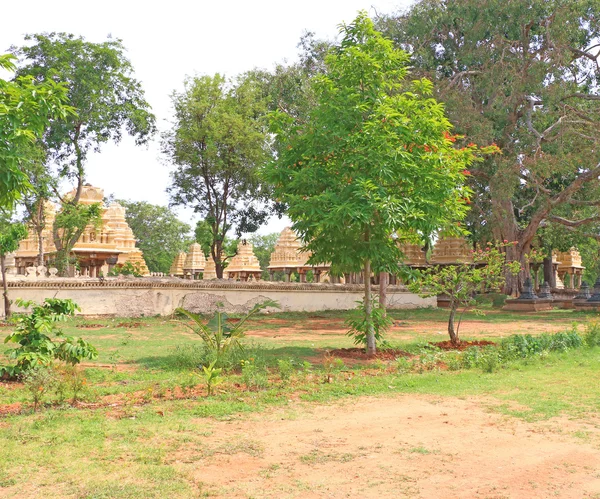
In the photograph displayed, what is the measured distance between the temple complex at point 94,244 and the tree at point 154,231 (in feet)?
50.5

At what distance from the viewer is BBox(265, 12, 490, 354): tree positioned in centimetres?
1080

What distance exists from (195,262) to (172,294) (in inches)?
983

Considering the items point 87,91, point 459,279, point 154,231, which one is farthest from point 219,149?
point 154,231

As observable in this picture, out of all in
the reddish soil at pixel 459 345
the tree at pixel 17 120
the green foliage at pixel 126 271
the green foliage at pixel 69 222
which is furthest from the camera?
the green foliage at pixel 126 271

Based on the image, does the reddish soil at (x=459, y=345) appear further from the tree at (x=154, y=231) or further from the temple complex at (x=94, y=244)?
the tree at (x=154, y=231)

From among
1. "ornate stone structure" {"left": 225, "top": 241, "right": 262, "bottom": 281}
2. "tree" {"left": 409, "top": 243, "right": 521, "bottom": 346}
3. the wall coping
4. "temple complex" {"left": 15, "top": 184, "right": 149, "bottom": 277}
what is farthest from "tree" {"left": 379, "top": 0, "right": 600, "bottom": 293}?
"ornate stone structure" {"left": 225, "top": 241, "right": 262, "bottom": 281}

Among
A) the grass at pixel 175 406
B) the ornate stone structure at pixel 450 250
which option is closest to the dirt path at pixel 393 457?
the grass at pixel 175 406

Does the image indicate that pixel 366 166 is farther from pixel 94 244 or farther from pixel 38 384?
pixel 94 244

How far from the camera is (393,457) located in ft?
18.1

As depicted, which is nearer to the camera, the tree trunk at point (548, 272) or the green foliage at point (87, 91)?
the green foliage at point (87, 91)

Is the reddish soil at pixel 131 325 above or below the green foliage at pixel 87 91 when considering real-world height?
below

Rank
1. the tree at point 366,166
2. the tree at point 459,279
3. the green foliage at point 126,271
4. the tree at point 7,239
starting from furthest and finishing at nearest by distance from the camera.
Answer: the green foliage at point 126,271
the tree at point 7,239
the tree at point 459,279
the tree at point 366,166

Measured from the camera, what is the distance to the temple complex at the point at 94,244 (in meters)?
28.1

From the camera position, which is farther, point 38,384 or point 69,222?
point 69,222
